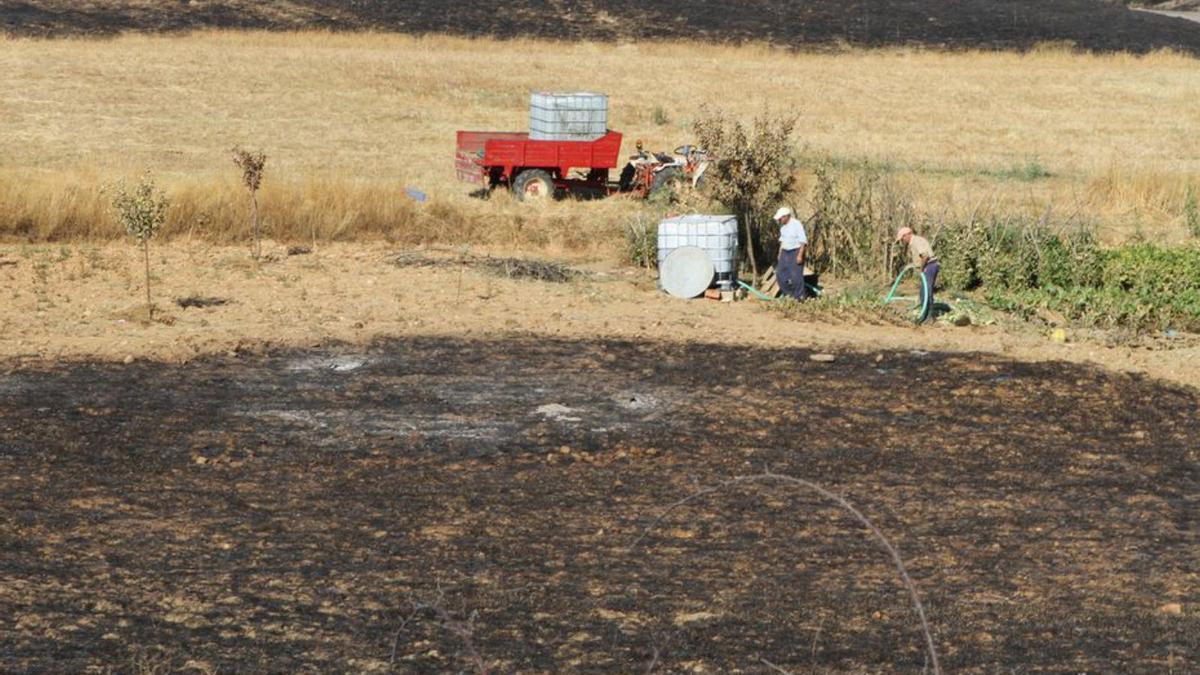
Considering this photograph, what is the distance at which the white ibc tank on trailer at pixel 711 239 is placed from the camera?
59.5 ft

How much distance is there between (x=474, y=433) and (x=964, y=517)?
3932 millimetres

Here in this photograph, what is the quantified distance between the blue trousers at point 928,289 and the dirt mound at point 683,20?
3376 cm

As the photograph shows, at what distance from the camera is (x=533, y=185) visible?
78.2 feet

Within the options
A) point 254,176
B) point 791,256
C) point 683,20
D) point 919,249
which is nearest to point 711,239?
point 791,256

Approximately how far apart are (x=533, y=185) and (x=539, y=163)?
1.15 ft

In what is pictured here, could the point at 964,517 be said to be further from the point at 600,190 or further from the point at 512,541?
the point at 600,190

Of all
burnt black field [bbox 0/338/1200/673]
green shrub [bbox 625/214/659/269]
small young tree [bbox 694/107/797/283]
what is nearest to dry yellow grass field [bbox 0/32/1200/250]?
green shrub [bbox 625/214/659/269]

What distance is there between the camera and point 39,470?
11.6 m

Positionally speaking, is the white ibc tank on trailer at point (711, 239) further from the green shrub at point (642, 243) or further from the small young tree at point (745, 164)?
the green shrub at point (642, 243)

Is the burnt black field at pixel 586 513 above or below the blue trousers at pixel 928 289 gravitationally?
below

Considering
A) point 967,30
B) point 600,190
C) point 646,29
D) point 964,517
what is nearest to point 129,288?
point 600,190

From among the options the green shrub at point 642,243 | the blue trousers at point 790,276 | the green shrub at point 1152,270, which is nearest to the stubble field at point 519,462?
the green shrub at point 642,243

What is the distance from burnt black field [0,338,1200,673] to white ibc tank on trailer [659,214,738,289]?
282 cm

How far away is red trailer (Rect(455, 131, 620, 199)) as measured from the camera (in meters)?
23.6
